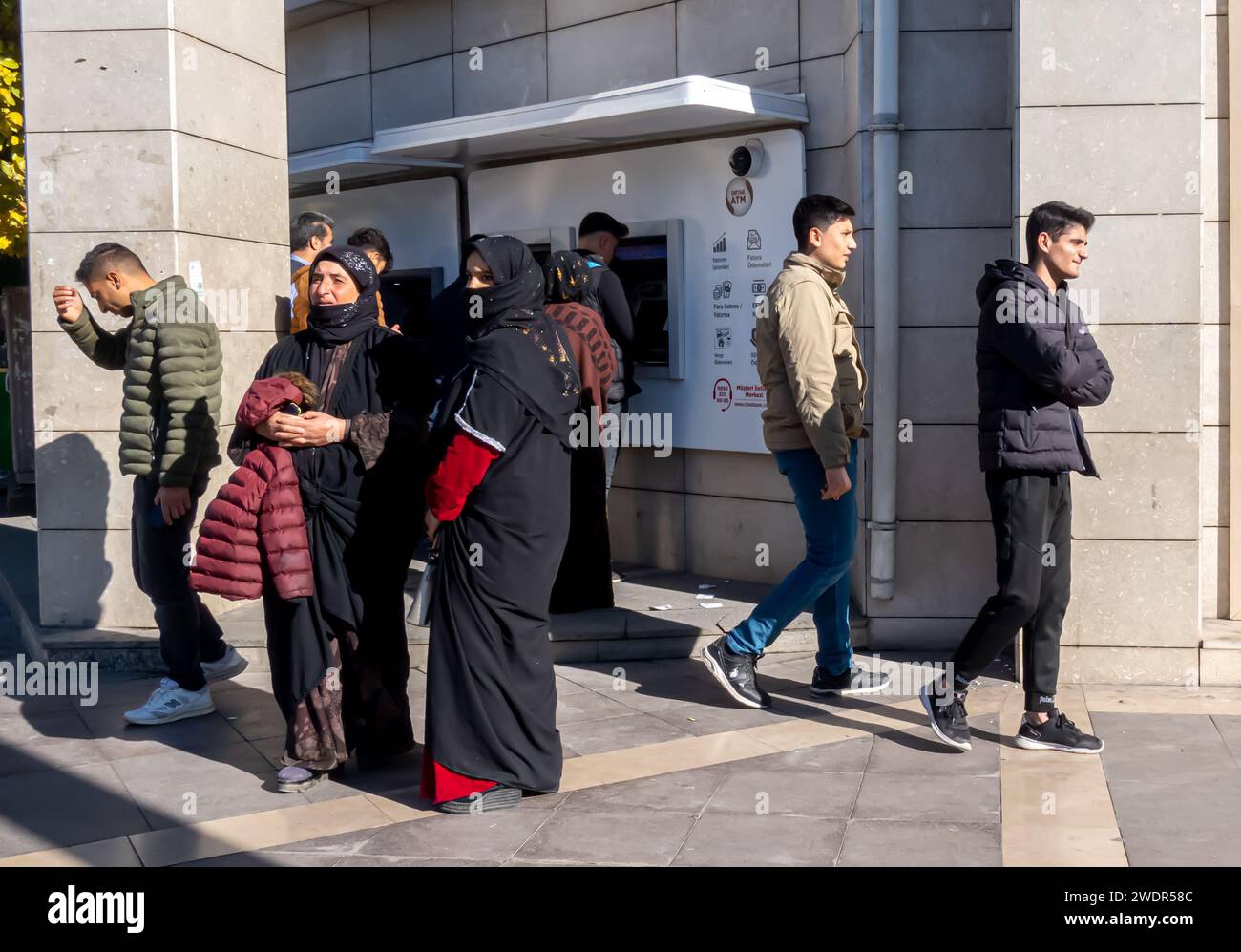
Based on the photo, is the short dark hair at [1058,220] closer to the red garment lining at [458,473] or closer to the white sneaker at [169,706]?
the red garment lining at [458,473]

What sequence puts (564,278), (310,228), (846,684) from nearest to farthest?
(846,684) < (564,278) < (310,228)

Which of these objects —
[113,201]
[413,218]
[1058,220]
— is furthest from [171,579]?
[413,218]

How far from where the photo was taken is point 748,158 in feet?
26.0

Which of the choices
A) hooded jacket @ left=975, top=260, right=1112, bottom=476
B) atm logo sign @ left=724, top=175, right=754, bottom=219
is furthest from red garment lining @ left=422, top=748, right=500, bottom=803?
atm logo sign @ left=724, top=175, right=754, bottom=219

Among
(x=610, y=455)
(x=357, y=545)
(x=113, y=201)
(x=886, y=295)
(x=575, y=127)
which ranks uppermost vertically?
(x=575, y=127)

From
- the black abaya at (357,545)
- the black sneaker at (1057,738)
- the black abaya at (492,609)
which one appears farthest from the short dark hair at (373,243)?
the black sneaker at (1057,738)

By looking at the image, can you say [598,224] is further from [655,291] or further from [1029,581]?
[1029,581]

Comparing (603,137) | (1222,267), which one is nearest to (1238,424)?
(1222,267)

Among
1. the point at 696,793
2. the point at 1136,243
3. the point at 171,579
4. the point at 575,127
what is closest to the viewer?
the point at 696,793

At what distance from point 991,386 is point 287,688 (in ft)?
9.47

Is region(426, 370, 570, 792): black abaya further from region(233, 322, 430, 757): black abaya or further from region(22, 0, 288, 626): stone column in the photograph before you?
region(22, 0, 288, 626): stone column

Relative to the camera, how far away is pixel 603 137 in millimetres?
8578

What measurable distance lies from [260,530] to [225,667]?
183 centimetres
